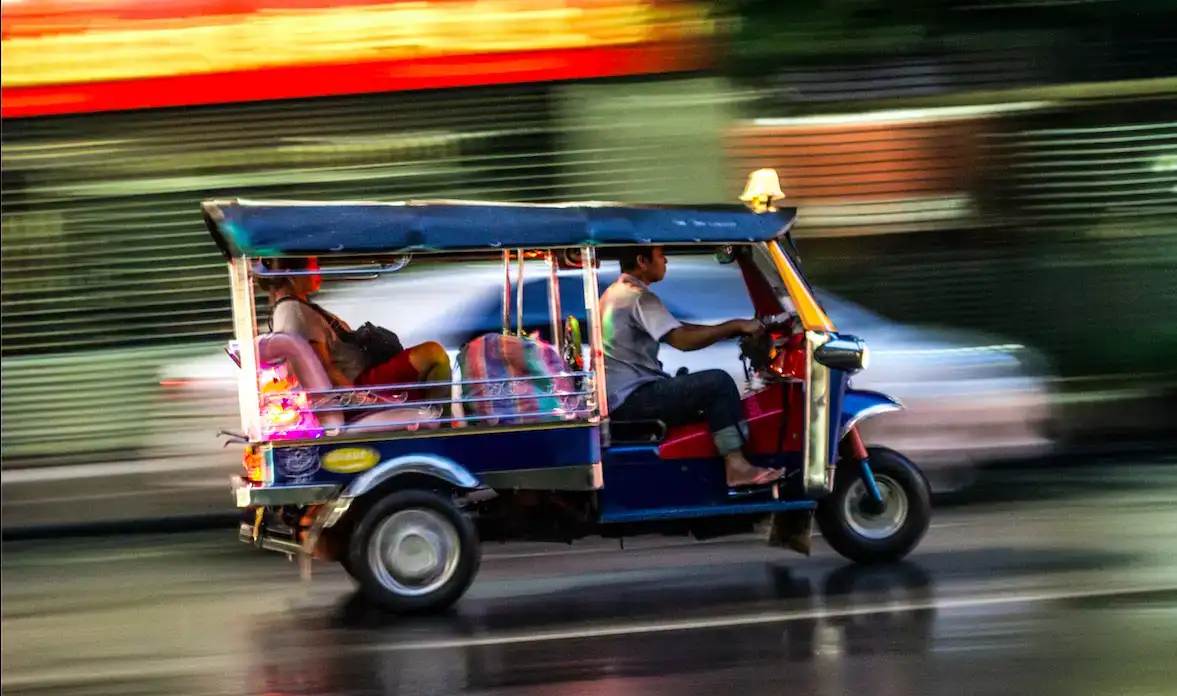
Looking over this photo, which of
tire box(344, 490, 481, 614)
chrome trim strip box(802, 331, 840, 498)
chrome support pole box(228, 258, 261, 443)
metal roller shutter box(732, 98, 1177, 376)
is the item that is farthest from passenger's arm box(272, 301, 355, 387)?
metal roller shutter box(732, 98, 1177, 376)

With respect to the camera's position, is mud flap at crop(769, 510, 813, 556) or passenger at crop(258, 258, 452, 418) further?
mud flap at crop(769, 510, 813, 556)

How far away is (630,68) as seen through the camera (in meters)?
12.1

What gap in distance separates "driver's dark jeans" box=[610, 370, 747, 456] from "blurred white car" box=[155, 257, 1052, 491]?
186 centimetres

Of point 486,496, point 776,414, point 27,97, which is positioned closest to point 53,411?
point 27,97

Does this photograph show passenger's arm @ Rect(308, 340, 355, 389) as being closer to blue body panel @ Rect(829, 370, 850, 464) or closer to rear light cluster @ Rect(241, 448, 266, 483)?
rear light cluster @ Rect(241, 448, 266, 483)

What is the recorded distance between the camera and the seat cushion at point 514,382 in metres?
7.23

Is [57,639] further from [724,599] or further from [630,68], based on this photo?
[630,68]

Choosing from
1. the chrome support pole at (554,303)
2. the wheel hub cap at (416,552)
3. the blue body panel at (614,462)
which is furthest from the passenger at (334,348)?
the chrome support pole at (554,303)

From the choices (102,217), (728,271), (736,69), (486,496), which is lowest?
(486,496)

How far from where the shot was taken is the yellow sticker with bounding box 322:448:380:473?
702 centimetres

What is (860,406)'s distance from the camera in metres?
7.66

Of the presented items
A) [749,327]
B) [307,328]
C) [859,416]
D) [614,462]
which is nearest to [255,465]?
[307,328]

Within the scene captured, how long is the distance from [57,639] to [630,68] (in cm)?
668

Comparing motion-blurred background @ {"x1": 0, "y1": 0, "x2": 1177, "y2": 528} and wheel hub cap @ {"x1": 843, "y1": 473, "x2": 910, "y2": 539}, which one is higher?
motion-blurred background @ {"x1": 0, "y1": 0, "x2": 1177, "y2": 528}
